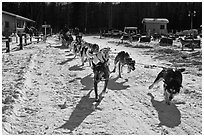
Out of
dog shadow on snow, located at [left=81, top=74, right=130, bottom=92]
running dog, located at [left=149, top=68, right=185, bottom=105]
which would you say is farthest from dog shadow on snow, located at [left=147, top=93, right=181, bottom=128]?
dog shadow on snow, located at [left=81, top=74, right=130, bottom=92]

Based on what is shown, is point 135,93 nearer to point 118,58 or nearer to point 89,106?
point 89,106

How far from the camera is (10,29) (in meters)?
39.1

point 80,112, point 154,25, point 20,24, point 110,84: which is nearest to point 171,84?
point 80,112

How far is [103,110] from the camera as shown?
596cm

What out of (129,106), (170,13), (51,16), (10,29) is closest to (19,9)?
(51,16)

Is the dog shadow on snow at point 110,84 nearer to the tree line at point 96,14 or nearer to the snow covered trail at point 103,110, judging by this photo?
the snow covered trail at point 103,110

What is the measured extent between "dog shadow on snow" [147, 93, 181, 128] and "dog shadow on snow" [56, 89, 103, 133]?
1396 mm

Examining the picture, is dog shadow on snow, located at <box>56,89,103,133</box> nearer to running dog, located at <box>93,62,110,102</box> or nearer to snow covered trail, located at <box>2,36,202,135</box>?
snow covered trail, located at <box>2,36,202,135</box>

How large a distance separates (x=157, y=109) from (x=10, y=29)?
36.7 metres

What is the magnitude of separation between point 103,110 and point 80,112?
20.2 inches

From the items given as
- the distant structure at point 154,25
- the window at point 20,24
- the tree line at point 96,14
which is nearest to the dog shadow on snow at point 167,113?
the window at point 20,24

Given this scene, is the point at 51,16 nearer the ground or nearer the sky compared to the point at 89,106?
nearer the sky

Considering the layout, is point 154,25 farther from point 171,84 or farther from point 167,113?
point 167,113

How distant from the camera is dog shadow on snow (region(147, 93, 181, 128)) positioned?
523 centimetres
